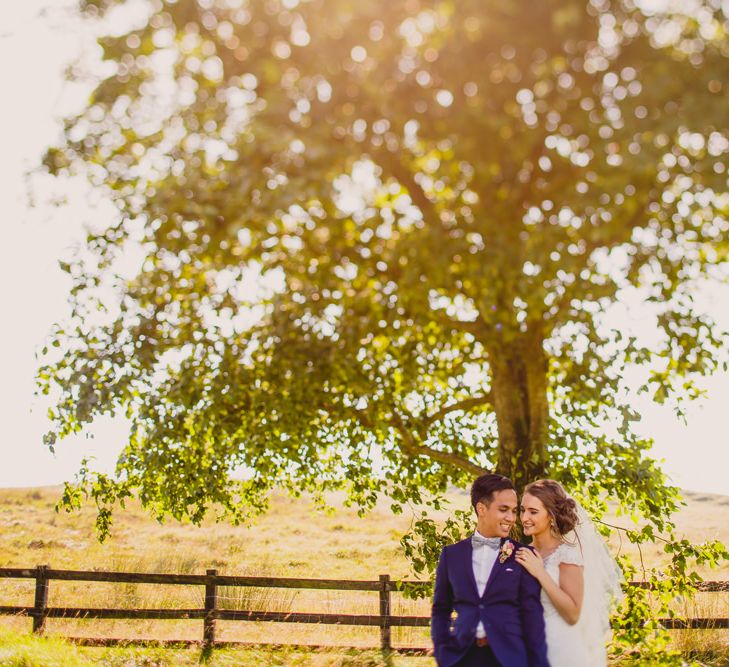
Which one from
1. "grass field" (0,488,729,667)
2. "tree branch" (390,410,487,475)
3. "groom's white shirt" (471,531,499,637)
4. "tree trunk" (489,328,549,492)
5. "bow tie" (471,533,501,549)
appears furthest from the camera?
"grass field" (0,488,729,667)

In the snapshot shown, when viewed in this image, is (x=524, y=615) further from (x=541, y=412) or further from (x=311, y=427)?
(x=311, y=427)

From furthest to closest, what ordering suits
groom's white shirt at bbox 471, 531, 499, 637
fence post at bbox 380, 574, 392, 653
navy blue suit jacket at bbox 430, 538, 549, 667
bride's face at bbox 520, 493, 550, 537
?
fence post at bbox 380, 574, 392, 653
bride's face at bbox 520, 493, 550, 537
groom's white shirt at bbox 471, 531, 499, 637
navy blue suit jacket at bbox 430, 538, 549, 667

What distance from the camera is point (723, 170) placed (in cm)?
672

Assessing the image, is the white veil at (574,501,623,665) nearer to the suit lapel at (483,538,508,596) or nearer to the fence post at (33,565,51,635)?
the suit lapel at (483,538,508,596)

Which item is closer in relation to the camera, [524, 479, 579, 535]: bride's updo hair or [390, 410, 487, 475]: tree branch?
[524, 479, 579, 535]: bride's updo hair

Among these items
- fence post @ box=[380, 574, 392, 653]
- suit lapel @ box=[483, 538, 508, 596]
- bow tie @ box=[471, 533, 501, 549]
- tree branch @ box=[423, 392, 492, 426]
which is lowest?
fence post @ box=[380, 574, 392, 653]

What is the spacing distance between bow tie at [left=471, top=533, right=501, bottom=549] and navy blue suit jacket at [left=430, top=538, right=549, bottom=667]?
112 millimetres

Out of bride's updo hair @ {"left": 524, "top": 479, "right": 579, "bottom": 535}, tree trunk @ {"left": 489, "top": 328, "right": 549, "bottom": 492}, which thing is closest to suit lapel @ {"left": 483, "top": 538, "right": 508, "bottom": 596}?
bride's updo hair @ {"left": 524, "top": 479, "right": 579, "bottom": 535}

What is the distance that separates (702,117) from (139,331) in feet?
21.9

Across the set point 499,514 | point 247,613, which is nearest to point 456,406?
point 499,514

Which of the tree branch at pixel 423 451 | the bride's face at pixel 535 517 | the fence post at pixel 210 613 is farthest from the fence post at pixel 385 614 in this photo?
the bride's face at pixel 535 517

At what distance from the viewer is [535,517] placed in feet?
21.5

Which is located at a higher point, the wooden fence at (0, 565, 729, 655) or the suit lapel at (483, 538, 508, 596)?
the suit lapel at (483, 538, 508, 596)

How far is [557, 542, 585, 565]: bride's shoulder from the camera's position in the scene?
6307 millimetres
